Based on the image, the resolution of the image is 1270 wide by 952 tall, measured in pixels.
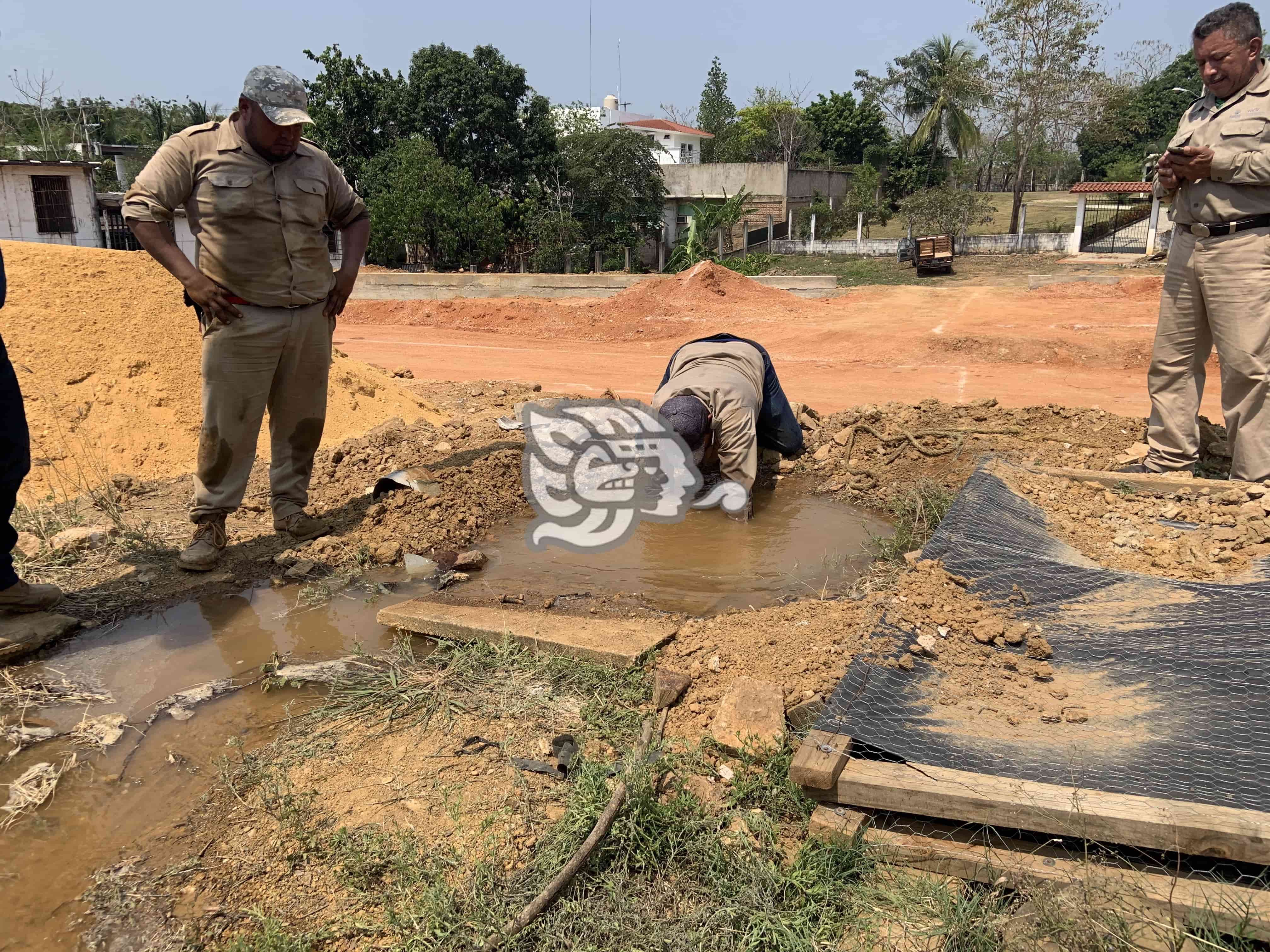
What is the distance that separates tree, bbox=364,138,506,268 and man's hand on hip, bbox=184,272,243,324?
17780 mm

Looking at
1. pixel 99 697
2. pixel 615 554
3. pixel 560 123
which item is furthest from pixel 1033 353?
pixel 560 123

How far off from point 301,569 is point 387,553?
1.31ft

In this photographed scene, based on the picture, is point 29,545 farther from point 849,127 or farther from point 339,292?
point 849,127

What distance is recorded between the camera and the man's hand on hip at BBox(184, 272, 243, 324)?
383 centimetres

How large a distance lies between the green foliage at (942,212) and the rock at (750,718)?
22.9 metres

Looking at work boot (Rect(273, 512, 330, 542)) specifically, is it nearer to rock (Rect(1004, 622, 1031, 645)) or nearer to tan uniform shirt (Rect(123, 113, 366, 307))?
tan uniform shirt (Rect(123, 113, 366, 307))

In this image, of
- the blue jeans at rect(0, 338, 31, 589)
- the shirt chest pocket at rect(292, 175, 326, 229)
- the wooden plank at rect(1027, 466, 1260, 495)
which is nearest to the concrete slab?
the blue jeans at rect(0, 338, 31, 589)

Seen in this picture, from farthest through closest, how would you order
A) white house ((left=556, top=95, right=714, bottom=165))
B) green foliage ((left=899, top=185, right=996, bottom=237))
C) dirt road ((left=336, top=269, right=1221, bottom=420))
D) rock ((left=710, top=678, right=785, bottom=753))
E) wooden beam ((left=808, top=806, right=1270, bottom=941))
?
white house ((left=556, top=95, right=714, bottom=165)), green foliage ((left=899, top=185, right=996, bottom=237)), dirt road ((left=336, top=269, right=1221, bottom=420)), rock ((left=710, top=678, right=785, bottom=753)), wooden beam ((left=808, top=806, right=1270, bottom=941))

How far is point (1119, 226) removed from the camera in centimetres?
2558

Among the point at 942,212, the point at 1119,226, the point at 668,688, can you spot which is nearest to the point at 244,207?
the point at 668,688

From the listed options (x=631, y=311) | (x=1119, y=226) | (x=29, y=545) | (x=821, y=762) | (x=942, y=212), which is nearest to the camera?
(x=821, y=762)

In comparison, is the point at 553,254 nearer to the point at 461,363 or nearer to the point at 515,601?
the point at 461,363

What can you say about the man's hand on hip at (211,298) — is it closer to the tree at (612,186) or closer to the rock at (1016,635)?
the rock at (1016,635)

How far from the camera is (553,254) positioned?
23875mm
